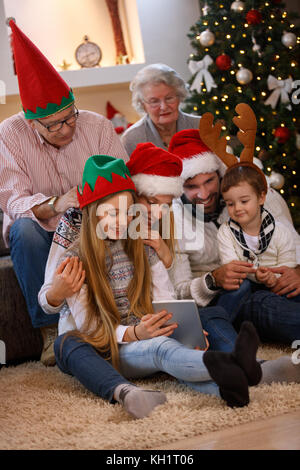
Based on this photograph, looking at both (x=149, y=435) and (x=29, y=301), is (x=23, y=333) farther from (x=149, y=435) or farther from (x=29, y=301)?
(x=149, y=435)

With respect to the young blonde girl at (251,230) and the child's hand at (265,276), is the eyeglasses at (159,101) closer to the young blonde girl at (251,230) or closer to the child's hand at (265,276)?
the young blonde girl at (251,230)

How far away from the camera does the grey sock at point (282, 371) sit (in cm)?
143

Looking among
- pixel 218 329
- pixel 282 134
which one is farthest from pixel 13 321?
pixel 282 134

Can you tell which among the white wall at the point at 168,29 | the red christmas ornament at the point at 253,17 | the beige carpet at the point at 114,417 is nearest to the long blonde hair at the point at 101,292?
the beige carpet at the point at 114,417

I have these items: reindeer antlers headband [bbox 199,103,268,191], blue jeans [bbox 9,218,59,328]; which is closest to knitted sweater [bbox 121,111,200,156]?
reindeer antlers headband [bbox 199,103,268,191]

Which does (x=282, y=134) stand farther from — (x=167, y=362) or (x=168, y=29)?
(x=167, y=362)

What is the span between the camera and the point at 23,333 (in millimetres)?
2102

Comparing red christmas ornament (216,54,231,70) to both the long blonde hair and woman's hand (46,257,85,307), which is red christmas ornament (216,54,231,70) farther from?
woman's hand (46,257,85,307)

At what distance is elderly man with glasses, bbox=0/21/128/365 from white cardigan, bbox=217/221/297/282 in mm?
546

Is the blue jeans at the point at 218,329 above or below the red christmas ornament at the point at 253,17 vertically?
below

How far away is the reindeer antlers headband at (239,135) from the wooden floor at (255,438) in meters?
0.98

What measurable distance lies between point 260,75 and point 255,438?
2.70 m

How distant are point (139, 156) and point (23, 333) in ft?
2.57

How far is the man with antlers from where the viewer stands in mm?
1845
